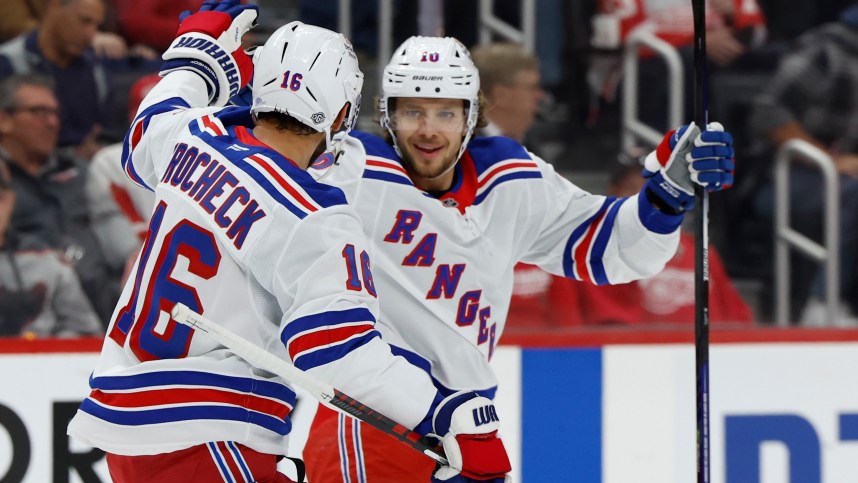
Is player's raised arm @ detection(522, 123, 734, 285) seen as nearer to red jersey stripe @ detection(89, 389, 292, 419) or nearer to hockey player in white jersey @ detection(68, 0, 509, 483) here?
hockey player in white jersey @ detection(68, 0, 509, 483)

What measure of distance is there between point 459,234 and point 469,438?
0.63 metres

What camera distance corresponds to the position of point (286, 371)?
88.0 inches

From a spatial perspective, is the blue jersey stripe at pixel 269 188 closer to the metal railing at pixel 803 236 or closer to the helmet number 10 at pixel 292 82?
the helmet number 10 at pixel 292 82

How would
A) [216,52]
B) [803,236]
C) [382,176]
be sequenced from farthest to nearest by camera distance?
[803,236] < [382,176] < [216,52]

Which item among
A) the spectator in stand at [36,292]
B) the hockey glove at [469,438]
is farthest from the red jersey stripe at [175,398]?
the spectator in stand at [36,292]

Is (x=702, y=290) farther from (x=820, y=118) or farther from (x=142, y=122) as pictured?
(x=820, y=118)

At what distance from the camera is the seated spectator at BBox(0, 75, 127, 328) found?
3783mm

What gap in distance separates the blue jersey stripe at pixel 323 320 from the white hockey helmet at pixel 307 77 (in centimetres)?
35

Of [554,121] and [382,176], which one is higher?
[554,121]

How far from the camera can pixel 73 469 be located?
3.51 m

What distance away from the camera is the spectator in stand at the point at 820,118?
4.30 m

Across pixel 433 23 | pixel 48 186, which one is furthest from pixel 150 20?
pixel 433 23

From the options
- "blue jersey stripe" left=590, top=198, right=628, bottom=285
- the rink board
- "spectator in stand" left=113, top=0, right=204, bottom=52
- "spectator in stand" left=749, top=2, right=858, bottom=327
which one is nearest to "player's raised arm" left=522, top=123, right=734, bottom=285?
"blue jersey stripe" left=590, top=198, right=628, bottom=285

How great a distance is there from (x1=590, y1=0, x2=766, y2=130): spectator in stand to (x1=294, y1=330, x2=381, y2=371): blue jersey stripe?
7.99ft
